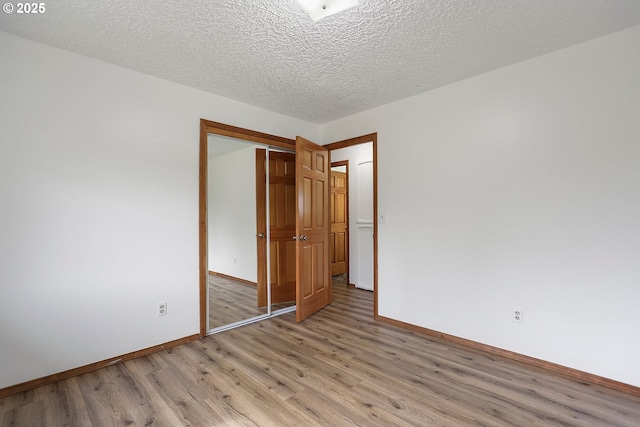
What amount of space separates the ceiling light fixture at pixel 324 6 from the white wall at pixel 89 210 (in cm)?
170

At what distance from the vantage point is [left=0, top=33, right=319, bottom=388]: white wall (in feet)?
6.64

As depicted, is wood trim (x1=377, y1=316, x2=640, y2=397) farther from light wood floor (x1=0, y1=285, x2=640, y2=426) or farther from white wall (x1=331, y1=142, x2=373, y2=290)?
white wall (x1=331, y1=142, x2=373, y2=290)

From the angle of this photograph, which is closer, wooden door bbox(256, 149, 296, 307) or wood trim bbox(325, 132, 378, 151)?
wood trim bbox(325, 132, 378, 151)

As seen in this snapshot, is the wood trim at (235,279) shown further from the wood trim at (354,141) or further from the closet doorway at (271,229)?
the wood trim at (354,141)

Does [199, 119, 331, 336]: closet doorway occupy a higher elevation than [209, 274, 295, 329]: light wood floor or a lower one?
higher

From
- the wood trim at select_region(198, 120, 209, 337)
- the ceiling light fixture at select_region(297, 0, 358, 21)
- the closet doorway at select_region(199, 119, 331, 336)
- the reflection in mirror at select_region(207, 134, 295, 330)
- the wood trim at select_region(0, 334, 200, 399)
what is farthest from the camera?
the reflection in mirror at select_region(207, 134, 295, 330)

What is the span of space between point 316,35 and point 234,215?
144 inches

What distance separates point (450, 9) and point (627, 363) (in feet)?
8.87

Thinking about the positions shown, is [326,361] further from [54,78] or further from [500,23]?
[54,78]

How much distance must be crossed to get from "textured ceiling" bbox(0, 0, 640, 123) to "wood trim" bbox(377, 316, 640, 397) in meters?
2.50

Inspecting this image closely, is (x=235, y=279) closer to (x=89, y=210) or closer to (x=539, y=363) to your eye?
(x=89, y=210)

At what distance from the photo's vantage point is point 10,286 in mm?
1997

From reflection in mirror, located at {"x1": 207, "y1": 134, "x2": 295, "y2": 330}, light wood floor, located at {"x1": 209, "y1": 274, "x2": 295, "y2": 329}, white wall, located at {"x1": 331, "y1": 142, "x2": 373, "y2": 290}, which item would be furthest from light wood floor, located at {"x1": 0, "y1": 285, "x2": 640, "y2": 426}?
white wall, located at {"x1": 331, "y1": 142, "x2": 373, "y2": 290}

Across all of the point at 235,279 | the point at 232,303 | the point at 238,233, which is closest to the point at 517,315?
the point at 232,303
